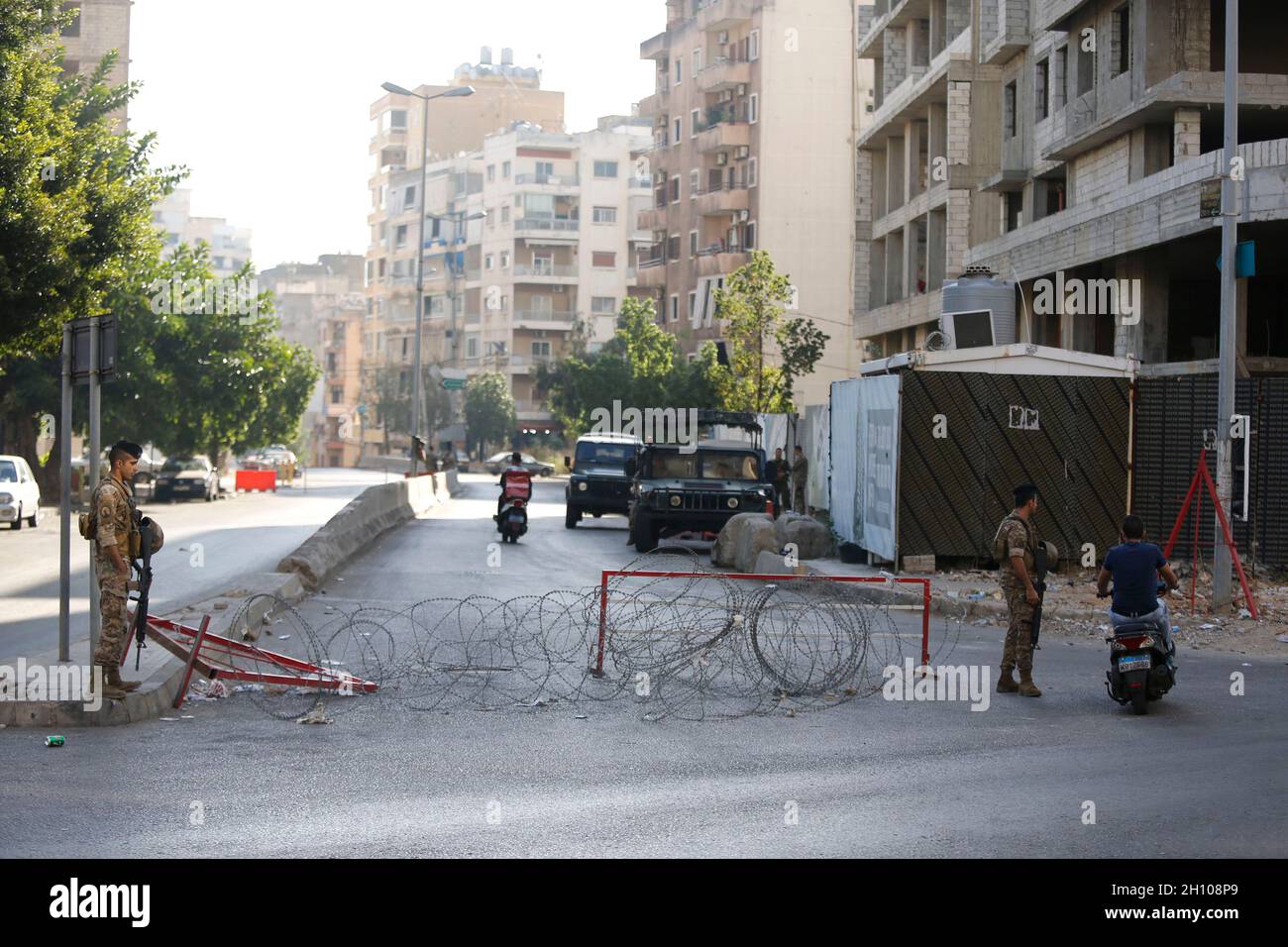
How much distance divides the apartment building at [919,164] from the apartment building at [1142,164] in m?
2.33

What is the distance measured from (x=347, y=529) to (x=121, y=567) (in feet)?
50.6

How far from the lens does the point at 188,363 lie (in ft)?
181

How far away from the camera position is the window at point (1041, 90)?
38.1 m

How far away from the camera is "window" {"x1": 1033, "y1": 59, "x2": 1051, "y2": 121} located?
125ft

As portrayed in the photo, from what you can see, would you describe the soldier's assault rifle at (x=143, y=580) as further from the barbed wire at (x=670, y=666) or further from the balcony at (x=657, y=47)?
the balcony at (x=657, y=47)

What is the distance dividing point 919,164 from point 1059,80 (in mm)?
11444

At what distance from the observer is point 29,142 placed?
90.1 feet

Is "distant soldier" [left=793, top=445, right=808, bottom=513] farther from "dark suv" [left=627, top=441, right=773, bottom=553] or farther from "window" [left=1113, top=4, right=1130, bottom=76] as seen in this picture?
"window" [left=1113, top=4, right=1130, bottom=76]

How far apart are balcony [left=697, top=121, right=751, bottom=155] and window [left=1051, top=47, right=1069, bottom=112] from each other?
41135mm

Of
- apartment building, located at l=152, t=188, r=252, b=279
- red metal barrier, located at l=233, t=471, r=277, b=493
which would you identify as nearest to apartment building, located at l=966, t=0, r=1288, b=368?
red metal barrier, located at l=233, t=471, r=277, b=493

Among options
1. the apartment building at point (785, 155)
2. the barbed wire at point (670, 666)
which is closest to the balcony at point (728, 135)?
the apartment building at point (785, 155)

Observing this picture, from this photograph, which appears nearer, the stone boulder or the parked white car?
the stone boulder

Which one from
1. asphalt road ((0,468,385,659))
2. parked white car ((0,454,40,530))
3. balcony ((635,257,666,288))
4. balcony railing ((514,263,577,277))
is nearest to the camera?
asphalt road ((0,468,385,659))
